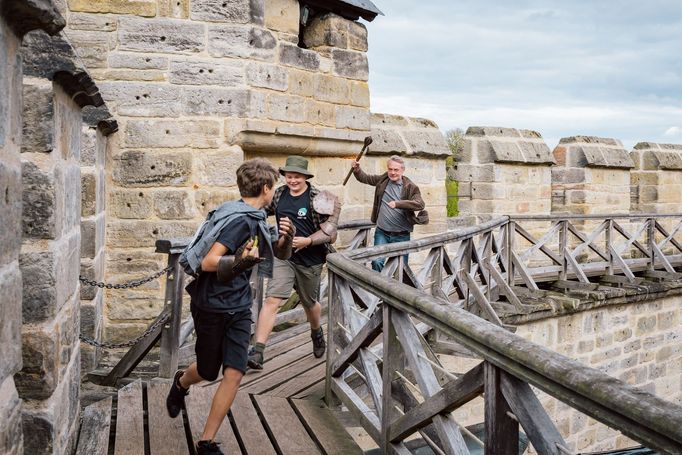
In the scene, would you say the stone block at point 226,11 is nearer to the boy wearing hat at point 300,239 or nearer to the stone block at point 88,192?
the stone block at point 88,192

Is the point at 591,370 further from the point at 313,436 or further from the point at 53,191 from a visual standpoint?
the point at 313,436

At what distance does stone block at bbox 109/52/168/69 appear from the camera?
6.43 m

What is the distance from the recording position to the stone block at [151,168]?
6566 mm

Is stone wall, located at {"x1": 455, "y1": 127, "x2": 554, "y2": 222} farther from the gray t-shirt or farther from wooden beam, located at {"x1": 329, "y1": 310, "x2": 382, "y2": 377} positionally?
wooden beam, located at {"x1": 329, "y1": 310, "x2": 382, "y2": 377}

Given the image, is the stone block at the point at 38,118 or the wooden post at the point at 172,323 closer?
the stone block at the point at 38,118

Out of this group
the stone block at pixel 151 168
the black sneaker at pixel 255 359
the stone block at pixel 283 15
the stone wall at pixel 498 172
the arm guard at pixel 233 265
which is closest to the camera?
the arm guard at pixel 233 265

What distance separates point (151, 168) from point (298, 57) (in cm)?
167

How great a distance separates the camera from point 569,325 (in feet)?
30.1

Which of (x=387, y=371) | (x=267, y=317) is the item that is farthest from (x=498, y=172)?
(x=387, y=371)

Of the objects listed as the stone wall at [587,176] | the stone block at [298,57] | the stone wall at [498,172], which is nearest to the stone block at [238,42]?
the stone block at [298,57]

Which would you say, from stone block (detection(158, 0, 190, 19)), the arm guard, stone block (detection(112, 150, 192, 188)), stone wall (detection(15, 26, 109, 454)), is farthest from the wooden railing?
stone block (detection(158, 0, 190, 19))

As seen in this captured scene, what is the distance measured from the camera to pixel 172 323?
16.7ft

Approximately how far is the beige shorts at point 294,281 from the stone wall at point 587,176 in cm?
697

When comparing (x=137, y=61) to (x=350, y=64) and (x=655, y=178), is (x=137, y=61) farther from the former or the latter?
(x=655, y=178)
